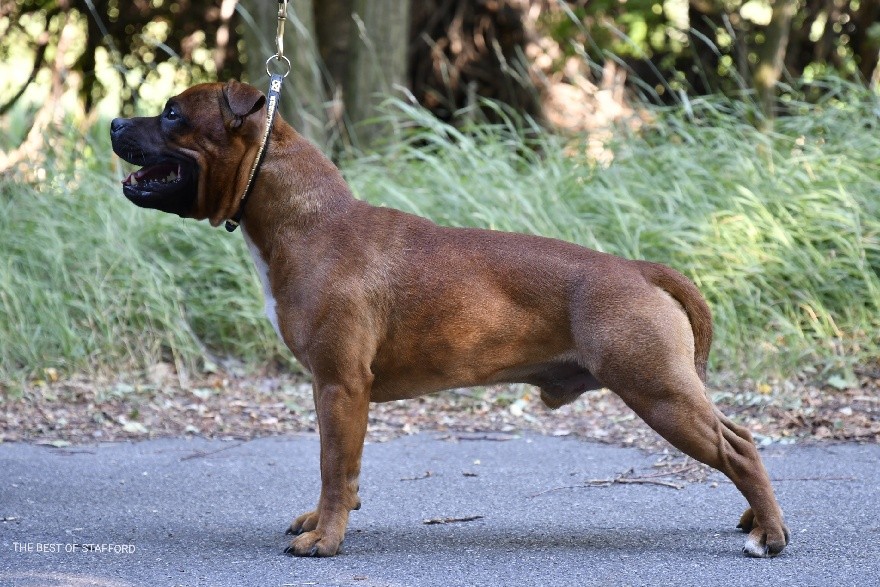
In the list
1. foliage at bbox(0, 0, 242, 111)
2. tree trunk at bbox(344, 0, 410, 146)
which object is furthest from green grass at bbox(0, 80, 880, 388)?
foliage at bbox(0, 0, 242, 111)

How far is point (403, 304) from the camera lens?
13.6 feet

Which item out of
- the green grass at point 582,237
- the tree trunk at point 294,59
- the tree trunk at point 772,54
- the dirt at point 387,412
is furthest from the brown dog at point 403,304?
the tree trunk at point 772,54

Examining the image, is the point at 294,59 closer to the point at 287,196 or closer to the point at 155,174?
the point at 155,174

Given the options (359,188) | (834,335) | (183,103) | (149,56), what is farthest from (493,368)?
(149,56)

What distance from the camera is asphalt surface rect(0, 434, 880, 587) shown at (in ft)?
12.1

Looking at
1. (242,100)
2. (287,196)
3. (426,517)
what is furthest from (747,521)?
(242,100)

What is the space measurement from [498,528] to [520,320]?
2.98 feet

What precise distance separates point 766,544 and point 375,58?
24.9ft

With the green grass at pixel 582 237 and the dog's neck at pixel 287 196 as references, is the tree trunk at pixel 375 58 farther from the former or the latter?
the dog's neck at pixel 287 196

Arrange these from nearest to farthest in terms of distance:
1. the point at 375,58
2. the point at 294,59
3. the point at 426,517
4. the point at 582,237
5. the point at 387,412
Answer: the point at 426,517 < the point at 387,412 < the point at 582,237 < the point at 294,59 < the point at 375,58

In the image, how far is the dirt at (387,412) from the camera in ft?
19.9

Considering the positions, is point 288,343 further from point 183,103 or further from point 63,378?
point 63,378

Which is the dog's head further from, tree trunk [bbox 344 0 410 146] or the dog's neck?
tree trunk [bbox 344 0 410 146]

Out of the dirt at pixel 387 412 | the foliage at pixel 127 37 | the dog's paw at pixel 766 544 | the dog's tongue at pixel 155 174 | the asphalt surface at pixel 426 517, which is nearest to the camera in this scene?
the asphalt surface at pixel 426 517
